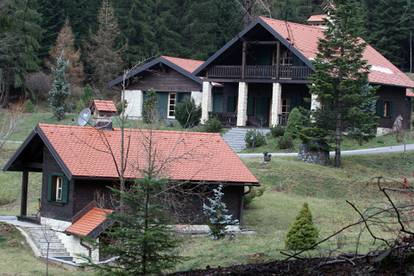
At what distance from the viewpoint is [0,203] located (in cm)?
2941

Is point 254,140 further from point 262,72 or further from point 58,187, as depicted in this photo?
point 58,187

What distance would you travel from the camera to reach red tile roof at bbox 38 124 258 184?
23172mm

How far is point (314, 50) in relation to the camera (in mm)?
40844

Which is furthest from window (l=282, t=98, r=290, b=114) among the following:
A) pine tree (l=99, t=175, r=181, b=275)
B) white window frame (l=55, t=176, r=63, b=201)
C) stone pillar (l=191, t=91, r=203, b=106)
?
pine tree (l=99, t=175, r=181, b=275)

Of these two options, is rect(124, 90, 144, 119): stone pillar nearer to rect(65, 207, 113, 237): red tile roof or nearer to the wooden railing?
the wooden railing

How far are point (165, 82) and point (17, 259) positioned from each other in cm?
2869

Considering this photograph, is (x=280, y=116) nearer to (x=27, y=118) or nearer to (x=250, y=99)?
(x=250, y=99)

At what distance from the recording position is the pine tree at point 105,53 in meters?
57.6

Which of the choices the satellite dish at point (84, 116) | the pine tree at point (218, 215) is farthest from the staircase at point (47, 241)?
the pine tree at point (218, 215)

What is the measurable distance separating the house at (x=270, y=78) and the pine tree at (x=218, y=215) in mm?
17571

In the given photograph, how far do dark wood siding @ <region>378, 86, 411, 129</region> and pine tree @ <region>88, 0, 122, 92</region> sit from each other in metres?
21.3

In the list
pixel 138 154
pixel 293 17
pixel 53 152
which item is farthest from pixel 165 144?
pixel 293 17

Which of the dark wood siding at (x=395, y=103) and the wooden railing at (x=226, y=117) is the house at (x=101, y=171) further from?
the dark wood siding at (x=395, y=103)

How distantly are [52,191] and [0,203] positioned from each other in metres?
5.94
